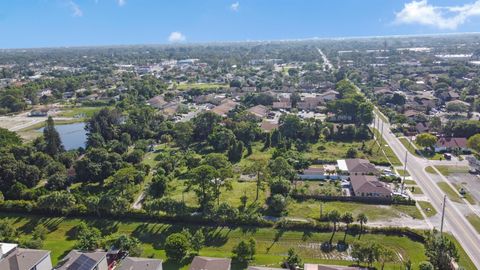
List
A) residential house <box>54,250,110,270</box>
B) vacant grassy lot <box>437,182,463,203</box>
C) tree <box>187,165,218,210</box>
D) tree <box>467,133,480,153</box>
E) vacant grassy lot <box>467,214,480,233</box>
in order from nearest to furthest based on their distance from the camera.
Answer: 1. residential house <box>54,250,110,270</box>
2. vacant grassy lot <box>467,214,480,233</box>
3. tree <box>187,165,218,210</box>
4. vacant grassy lot <box>437,182,463,203</box>
5. tree <box>467,133,480,153</box>

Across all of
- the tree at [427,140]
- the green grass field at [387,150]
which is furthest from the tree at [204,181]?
the tree at [427,140]

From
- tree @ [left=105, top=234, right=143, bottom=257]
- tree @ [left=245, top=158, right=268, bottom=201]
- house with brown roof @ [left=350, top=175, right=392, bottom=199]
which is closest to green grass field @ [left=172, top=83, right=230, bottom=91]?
tree @ [left=245, top=158, right=268, bottom=201]

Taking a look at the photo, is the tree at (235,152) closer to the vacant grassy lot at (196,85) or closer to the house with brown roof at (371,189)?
the house with brown roof at (371,189)

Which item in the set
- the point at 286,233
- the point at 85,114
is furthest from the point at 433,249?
the point at 85,114

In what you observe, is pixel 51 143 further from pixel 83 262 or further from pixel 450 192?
pixel 450 192

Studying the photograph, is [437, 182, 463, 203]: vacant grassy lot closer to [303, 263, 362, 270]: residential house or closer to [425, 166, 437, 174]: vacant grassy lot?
[425, 166, 437, 174]: vacant grassy lot

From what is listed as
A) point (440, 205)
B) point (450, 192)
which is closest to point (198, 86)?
point (450, 192)
